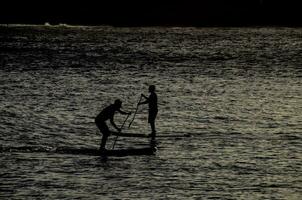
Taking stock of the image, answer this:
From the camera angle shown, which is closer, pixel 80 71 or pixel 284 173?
pixel 284 173

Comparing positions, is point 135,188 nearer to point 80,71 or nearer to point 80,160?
point 80,160

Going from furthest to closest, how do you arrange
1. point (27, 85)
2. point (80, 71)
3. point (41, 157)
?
point (80, 71) → point (27, 85) → point (41, 157)

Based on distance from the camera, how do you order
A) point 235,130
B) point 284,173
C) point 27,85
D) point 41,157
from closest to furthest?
point 284,173 → point 41,157 → point 235,130 → point 27,85

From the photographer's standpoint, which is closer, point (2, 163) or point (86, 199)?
point (86, 199)

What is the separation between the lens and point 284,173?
30.5 m

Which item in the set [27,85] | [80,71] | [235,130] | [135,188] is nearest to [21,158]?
[135,188]

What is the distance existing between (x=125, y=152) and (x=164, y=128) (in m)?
8.84

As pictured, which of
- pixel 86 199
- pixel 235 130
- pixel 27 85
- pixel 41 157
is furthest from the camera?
pixel 27 85

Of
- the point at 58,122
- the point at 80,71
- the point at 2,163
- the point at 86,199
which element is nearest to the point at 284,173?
the point at 86,199

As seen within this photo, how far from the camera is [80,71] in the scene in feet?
291

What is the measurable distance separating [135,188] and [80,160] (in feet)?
14.7

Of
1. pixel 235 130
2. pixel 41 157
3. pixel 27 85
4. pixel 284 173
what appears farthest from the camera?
pixel 27 85

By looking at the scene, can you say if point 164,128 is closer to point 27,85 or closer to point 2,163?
point 2,163

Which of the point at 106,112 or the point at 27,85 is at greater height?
the point at 106,112
